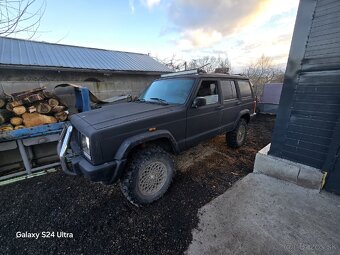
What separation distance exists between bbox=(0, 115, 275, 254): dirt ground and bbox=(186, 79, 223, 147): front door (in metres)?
0.84

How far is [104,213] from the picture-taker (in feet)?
8.30

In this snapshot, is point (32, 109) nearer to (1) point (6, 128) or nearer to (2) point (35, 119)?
(2) point (35, 119)

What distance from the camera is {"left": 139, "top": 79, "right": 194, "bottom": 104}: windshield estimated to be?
3.05 m

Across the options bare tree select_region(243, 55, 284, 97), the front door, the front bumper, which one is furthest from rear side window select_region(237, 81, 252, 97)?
bare tree select_region(243, 55, 284, 97)

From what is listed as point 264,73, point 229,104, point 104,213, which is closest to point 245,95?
point 229,104

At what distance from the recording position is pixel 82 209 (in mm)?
2637

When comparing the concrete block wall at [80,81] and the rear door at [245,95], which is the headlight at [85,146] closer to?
the rear door at [245,95]

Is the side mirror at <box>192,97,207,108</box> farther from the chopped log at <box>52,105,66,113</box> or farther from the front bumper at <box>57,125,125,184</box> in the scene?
the chopped log at <box>52,105,66,113</box>

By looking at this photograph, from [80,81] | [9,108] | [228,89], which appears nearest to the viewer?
[9,108]

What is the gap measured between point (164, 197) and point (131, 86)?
6.45 metres

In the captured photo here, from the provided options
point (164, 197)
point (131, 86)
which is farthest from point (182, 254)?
point (131, 86)

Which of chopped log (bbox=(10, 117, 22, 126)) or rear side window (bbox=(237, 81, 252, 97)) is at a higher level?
rear side window (bbox=(237, 81, 252, 97))

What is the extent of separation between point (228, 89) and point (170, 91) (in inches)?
62.8

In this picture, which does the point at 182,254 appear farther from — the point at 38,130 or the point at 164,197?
the point at 38,130
